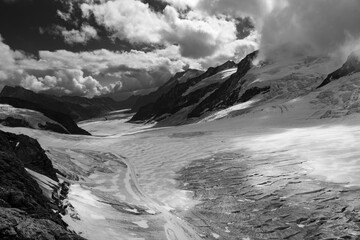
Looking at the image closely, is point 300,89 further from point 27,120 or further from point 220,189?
point 220,189

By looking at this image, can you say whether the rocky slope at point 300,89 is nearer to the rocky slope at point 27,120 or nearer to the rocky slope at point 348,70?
the rocky slope at point 348,70

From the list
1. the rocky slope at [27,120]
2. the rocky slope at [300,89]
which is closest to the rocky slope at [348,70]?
the rocky slope at [300,89]

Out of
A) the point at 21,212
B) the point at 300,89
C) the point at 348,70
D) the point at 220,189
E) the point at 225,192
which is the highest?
the point at 348,70

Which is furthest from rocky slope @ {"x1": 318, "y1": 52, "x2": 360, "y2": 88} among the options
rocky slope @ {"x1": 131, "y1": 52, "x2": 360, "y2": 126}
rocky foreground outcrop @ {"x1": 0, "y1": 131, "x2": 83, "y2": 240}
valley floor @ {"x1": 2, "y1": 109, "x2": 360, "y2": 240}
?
rocky foreground outcrop @ {"x1": 0, "y1": 131, "x2": 83, "y2": 240}

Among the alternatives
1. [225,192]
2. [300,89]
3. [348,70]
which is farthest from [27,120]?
[348,70]

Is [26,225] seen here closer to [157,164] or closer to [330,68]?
[157,164]

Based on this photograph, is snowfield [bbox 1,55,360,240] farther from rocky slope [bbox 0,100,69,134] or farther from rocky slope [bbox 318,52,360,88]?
rocky slope [bbox 0,100,69,134]

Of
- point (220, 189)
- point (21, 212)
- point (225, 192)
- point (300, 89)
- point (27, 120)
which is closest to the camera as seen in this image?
point (21, 212)

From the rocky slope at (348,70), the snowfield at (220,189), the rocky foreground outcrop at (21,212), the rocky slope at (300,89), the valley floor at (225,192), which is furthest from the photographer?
the rocky slope at (348,70)
